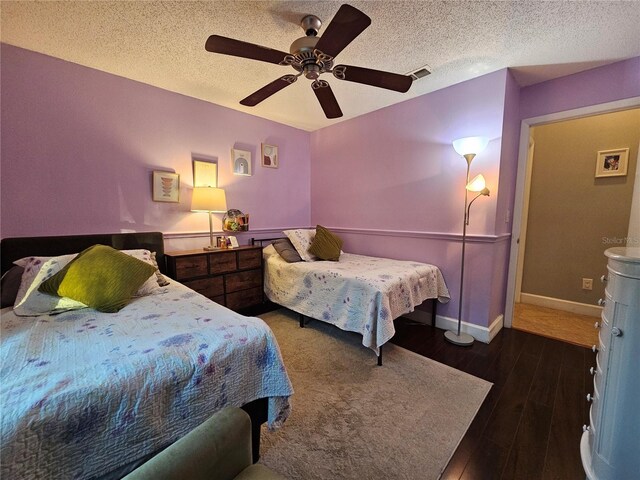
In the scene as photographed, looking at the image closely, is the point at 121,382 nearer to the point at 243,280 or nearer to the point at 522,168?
the point at 243,280

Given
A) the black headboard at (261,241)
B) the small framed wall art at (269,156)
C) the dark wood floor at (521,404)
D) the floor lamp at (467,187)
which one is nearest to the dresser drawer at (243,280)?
the black headboard at (261,241)

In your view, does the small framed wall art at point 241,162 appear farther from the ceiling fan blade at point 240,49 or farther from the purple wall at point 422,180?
the ceiling fan blade at point 240,49

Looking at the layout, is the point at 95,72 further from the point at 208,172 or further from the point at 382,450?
the point at 382,450

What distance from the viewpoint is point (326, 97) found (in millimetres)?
1907

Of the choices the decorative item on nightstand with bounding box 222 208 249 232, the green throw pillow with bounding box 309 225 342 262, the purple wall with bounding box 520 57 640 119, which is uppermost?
the purple wall with bounding box 520 57 640 119

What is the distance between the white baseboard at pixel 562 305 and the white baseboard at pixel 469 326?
1118mm

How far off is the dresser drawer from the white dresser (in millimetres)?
2796

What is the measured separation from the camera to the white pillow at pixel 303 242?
Result: 3.07 m

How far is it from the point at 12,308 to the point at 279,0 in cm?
252

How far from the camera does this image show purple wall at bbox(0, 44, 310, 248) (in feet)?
6.64

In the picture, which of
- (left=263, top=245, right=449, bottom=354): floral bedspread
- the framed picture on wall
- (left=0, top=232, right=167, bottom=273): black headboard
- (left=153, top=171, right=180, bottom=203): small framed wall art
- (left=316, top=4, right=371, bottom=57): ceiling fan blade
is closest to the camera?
(left=316, top=4, right=371, bottom=57): ceiling fan blade

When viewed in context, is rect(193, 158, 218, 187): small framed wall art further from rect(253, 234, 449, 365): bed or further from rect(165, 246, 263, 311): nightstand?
rect(253, 234, 449, 365): bed

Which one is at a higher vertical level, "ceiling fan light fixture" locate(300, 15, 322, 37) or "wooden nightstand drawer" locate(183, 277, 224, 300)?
"ceiling fan light fixture" locate(300, 15, 322, 37)

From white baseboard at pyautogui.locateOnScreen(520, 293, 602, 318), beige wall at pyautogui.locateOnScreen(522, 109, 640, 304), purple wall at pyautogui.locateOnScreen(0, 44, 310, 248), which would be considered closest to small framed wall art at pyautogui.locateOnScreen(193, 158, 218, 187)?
purple wall at pyautogui.locateOnScreen(0, 44, 310, 248)
